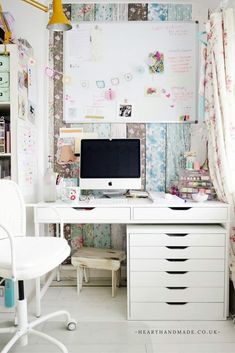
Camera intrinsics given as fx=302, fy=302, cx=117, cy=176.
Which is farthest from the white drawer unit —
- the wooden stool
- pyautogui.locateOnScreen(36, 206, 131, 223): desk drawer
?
the wooden stool

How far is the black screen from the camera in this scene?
2.34m

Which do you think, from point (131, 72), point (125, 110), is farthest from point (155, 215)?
point (131, 72)

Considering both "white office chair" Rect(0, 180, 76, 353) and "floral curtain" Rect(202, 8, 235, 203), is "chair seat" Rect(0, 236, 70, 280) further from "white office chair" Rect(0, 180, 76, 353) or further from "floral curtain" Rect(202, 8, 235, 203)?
"floral curtain" Rect(202, 8, 235, 203)

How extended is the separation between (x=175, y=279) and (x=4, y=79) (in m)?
1.69

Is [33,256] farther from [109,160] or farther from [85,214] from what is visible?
[109,160]

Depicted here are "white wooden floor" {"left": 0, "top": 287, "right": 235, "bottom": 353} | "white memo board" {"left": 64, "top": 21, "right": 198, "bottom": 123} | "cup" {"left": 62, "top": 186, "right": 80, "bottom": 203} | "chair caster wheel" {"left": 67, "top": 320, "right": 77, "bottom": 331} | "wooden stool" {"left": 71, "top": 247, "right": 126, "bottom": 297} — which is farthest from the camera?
"white memo board" {"left": 64, "top": 21, "right": 198, "bottom": 123}

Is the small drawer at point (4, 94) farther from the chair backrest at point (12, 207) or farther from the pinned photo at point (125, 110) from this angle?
the pinned photo at point (125, 110)

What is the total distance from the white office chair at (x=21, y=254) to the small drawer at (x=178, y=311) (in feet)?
1.41

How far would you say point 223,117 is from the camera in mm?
2021

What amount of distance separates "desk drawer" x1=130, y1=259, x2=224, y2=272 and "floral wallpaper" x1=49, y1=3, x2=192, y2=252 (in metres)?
0.67

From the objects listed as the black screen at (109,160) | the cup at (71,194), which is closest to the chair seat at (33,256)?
the cup at (71,194)

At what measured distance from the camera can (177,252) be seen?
198 centimetres

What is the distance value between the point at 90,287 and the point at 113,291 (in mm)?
288

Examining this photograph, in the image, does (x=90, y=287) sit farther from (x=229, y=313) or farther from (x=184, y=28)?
(x=184, y=28)
